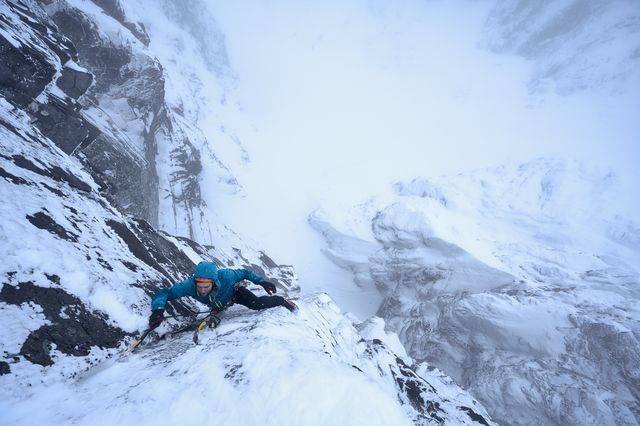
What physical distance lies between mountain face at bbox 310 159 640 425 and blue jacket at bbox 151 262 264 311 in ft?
108

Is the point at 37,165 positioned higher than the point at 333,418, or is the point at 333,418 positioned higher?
the point at 333,418

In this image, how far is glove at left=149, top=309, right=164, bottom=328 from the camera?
17.1ft

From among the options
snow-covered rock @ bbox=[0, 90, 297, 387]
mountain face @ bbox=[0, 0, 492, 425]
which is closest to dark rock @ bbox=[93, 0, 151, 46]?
mountain face @ bbox=[0, 0, 492, 425]

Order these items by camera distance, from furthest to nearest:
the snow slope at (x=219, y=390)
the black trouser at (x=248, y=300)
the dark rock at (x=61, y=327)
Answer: the black trouser at (x=248, y=300)
the dark rock at (x=61, y=327)
the snow slope at (x=219, y=390)

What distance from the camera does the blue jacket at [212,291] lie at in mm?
5520

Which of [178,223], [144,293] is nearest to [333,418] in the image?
[144,293]

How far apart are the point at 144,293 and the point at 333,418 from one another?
4610mm

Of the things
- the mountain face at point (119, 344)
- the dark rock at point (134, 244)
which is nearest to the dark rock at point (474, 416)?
the mountain face at point (119, 344)

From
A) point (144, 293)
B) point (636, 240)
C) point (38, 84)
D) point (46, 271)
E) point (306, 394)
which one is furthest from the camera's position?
point (636, 240)

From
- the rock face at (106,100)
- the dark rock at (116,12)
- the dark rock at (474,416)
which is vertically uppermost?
the dark rock at (116,12)

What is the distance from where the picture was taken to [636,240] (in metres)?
55.9

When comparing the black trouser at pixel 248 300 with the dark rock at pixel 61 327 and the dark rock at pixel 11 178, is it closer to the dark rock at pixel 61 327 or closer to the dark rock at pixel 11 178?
the dark rock at pixel 61 327

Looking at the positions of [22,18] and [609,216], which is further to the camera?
[609,216]

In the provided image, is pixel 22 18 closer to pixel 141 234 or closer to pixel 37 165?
pixel 37 165
